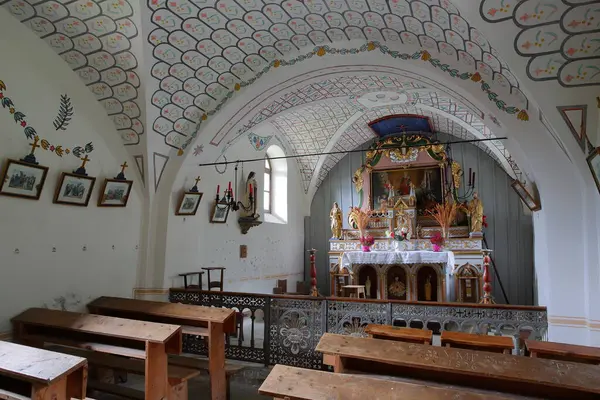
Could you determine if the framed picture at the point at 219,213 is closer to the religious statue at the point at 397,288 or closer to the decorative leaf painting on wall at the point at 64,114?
the decorative leaf painting on wall at the point at 64,114

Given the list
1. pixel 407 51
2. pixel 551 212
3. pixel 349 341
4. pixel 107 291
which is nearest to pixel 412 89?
pixel 407 51

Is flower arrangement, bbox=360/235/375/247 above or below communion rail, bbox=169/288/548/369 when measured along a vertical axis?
above

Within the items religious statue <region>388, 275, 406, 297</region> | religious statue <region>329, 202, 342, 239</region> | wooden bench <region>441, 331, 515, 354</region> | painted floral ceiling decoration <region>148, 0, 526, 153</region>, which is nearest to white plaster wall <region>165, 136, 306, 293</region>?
religious statue <region>329, 202, 342, 239</region>

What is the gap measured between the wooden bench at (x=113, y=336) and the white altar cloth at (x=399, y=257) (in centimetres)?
672

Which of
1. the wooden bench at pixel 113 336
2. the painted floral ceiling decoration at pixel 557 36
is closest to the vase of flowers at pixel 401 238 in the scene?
the painted floral ceiling decoration at pixel 557 36

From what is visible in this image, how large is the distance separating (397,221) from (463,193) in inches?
76.6

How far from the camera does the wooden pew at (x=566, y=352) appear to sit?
130 inches

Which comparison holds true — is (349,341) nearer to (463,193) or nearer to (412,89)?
(412,89)

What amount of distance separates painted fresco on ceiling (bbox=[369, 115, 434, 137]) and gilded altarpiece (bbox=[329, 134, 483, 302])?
217 millimetres

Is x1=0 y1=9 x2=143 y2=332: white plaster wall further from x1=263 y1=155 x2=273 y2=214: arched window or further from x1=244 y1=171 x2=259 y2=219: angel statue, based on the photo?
x1=263 y1=155 x2=273 y2=214: arched window

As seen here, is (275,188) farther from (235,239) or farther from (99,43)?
(99,43)

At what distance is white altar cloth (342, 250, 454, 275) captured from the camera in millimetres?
9453

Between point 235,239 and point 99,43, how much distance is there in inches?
187

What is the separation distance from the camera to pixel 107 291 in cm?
582
